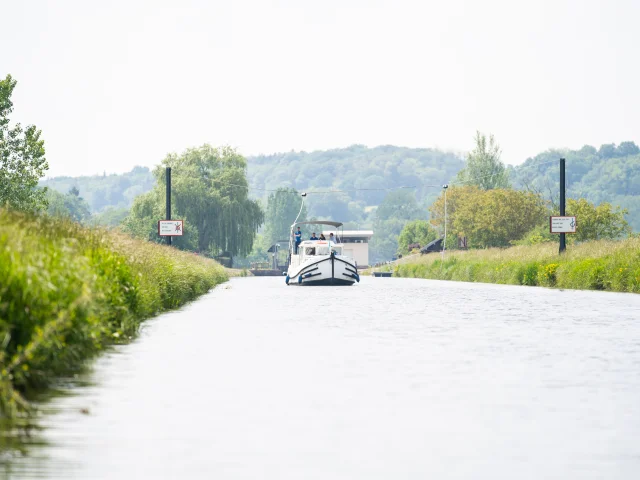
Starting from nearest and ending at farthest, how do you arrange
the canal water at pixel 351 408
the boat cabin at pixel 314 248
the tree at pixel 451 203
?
the canal water at pixel 351 408
the boat cabin at pixel 314 248
the tree at pixel 451 203

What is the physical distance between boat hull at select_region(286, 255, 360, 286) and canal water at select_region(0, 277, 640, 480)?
31.9 metres

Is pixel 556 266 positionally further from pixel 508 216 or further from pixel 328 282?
pixel 508 216

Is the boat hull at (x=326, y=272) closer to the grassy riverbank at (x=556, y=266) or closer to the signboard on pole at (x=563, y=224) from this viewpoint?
the grassy riverbank at (x=556, y=266)

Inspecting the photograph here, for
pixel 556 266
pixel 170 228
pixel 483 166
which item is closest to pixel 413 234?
pixel 483 166

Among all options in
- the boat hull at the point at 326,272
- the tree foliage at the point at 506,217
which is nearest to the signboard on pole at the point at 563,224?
the boat hull at the point at 326,272

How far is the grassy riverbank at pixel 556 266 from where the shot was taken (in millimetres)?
34344

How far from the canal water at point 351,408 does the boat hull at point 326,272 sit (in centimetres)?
3194

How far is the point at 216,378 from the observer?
10.9 meters

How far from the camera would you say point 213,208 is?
7456 cm

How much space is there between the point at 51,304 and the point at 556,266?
3343 centimetres

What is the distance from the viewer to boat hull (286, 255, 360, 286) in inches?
1939

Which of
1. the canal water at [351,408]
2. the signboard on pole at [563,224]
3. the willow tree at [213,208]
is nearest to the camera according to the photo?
the canal water at [351,408]

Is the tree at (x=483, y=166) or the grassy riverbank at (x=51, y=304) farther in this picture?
the tree at (x=483, y=166)

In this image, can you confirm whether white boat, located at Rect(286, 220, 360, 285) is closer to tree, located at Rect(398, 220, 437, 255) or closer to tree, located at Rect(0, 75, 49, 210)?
tree, located at Rect(0, 75, 49, 210)
